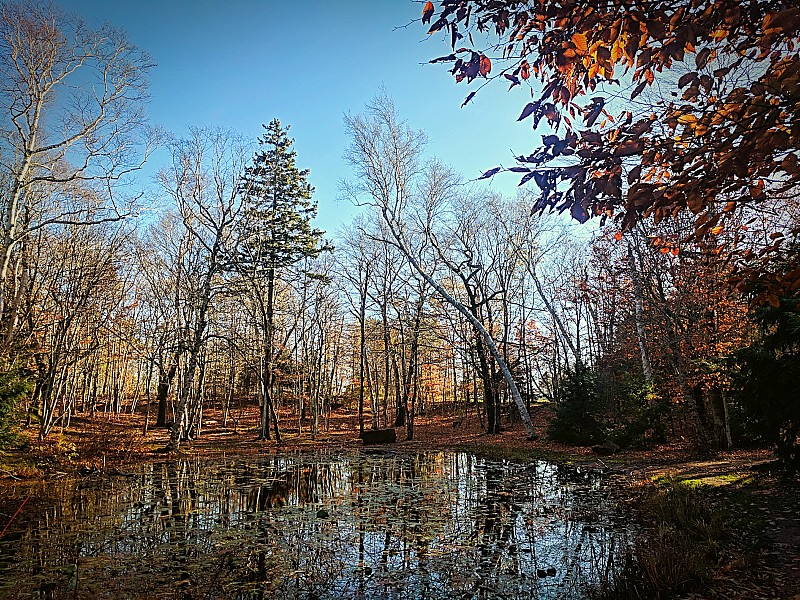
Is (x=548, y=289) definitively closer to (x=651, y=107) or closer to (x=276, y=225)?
(x=276, y=225)

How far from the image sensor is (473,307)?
22609 mm

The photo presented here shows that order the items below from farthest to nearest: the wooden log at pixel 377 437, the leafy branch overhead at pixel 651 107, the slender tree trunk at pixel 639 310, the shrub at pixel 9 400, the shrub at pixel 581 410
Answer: the wooden log at pixel 377 437
the shrub at pixel 581 410
the slender tree trunk at pixel 639 310
the shrub at pixel 9 400
the leafy branch overhead at pixel 651 107

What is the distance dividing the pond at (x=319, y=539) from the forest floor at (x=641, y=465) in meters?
1.08

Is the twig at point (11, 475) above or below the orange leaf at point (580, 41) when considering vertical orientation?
below

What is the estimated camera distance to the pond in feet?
15.1

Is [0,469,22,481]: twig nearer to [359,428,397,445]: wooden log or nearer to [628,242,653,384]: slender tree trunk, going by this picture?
[359,428,397,445]: wooden log

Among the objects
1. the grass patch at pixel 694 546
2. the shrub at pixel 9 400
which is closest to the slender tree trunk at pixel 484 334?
the grass patch at pixel 694 546

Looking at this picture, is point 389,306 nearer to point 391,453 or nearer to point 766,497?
point 391,453

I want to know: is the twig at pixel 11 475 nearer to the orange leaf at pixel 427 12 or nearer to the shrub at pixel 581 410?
the orange leaf at pixel 427 12

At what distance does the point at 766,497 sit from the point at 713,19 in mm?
7789

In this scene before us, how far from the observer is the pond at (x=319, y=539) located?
15.1 feet

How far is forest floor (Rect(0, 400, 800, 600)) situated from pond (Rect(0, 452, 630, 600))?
1.08 m

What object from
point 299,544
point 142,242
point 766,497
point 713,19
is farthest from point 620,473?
point 142,242

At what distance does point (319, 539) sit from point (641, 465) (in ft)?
30.9
